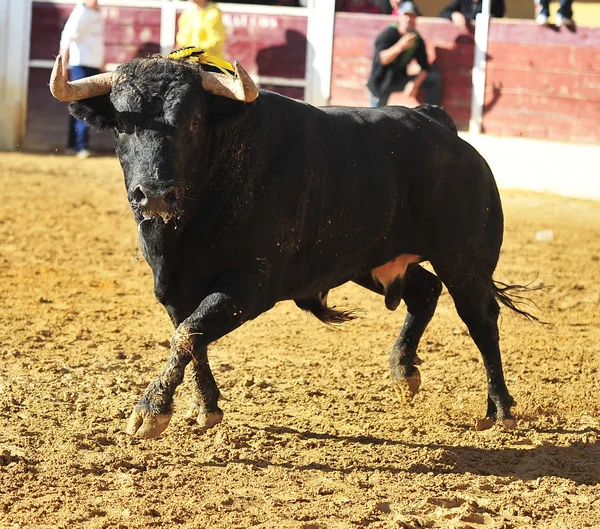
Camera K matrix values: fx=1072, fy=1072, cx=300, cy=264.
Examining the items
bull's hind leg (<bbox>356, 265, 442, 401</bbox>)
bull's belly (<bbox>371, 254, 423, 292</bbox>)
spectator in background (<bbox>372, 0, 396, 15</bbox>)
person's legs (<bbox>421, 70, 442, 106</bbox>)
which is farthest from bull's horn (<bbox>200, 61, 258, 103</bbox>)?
spectator in background (<bbox>372, 0, 396, 15</bbox>)

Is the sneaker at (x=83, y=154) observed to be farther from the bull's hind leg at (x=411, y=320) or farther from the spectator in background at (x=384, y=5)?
the bull's hind leg at (x=411, y=320)

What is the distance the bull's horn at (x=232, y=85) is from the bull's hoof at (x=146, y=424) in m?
1.16

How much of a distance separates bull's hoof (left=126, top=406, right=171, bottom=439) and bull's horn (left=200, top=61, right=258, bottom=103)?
1158 mm

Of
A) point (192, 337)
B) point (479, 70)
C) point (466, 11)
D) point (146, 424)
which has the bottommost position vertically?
point (146, 424)

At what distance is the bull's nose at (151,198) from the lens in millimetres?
3490

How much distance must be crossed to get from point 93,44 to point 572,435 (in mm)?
9108

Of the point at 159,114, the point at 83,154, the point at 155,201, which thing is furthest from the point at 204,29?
the point at 155,201

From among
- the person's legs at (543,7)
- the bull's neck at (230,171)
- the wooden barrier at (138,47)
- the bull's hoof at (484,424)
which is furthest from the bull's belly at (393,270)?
the wooden barrier at (138,47)

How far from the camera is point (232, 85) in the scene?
3.87 m

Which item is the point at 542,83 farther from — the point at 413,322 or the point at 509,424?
the point at 509,424

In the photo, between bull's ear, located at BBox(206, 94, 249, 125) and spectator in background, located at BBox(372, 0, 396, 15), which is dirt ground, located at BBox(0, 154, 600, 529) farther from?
spectator in background, located at BBox(372, 0, 396, 15)

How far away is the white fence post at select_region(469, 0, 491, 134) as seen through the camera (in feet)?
38.4

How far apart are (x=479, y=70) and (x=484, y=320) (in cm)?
754

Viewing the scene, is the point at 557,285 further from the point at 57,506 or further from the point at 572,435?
the point at 57,506
